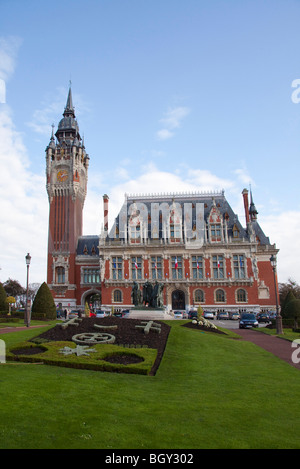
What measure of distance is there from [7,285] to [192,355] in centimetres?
7580

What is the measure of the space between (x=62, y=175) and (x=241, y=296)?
40.6 meters

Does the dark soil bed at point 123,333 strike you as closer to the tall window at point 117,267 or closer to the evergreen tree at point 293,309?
the evergreen tree at point 293,309

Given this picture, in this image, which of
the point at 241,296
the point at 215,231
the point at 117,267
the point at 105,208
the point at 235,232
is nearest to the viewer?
the point at 241,296

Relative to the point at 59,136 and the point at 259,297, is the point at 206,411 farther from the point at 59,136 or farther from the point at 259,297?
the point at 59,136

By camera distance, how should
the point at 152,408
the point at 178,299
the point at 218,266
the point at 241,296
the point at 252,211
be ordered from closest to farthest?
the point at 152,408 → the point at 241,296 → the point at 218,266 → the point at 178,299 → the point at 252,211

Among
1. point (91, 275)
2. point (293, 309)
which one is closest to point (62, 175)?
point (91, 275)

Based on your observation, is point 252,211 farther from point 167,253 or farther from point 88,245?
point 88,245

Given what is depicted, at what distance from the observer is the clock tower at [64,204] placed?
65312 mm

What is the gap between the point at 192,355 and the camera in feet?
52.4

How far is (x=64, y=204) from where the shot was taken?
67.9 meters

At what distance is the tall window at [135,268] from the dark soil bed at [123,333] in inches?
1477

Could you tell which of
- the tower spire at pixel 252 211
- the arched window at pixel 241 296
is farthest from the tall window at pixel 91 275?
the tower spire at pixel 252 211

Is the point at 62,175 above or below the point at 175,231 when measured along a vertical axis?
above

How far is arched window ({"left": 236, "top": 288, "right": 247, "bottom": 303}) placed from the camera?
57938 mm
